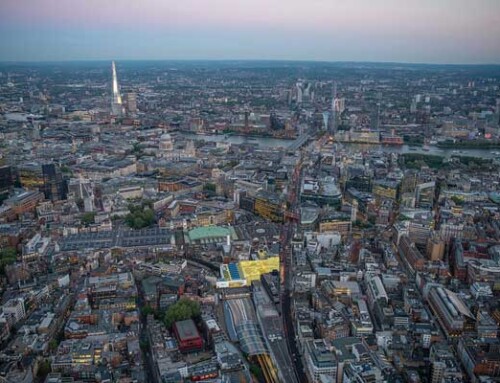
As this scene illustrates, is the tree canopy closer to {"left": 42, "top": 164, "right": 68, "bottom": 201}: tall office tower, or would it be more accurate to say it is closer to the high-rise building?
{"left": 42, "top": 164, "right": 68, "bottom": 201}: tall office tower

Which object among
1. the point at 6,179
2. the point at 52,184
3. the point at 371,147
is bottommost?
the point at 371,147

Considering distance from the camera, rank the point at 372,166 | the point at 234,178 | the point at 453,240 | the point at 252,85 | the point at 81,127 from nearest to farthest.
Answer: the point at 453,240 → the point at 234,178 → the point at 372,166 → the point at 81,127 → the point at 252,85

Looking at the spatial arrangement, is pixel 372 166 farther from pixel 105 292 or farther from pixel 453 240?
pixel 105 292

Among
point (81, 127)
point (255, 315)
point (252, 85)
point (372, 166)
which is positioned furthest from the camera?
point (252, 85)

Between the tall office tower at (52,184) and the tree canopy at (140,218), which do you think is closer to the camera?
the tree canopy at (140,218)

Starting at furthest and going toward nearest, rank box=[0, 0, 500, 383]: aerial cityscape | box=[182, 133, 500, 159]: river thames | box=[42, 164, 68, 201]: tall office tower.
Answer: box=[182, 133, 500, 159]: river thames → box=[42, 164, 68, 201]: tall office tower → box=[0, 0, 500, 383]: aerial cityscape

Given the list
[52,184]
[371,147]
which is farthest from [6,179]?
[371,147]

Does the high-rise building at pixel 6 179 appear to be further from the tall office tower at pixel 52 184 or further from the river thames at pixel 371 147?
the river thames at pixel 371 147

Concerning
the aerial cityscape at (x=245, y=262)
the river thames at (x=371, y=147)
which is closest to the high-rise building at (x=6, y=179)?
the aerial cityscape at (x=245, y=262)

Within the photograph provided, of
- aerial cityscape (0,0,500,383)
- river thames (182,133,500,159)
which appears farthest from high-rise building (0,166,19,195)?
river thames (182,133,500,159)

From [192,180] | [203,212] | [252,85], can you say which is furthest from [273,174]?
[252,85]

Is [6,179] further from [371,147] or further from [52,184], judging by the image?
[371,147]
